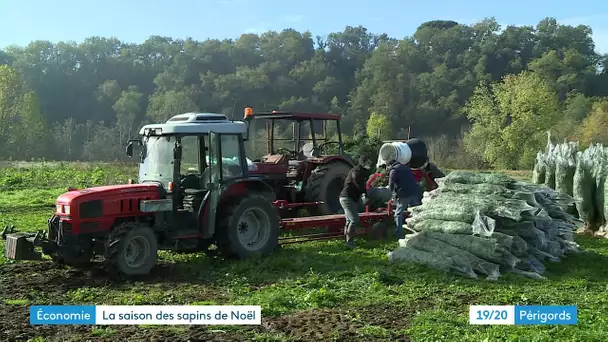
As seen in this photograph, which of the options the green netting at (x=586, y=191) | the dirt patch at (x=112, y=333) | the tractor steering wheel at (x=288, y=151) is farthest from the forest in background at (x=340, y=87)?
the dirt patch at (x=112, y=333)

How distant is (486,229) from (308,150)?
224 inches

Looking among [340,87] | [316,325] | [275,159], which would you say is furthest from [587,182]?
[340,87]

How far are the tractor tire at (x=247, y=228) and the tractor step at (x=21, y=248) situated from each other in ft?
8.45

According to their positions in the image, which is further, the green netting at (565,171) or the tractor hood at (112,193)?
the green netting at (565,171)

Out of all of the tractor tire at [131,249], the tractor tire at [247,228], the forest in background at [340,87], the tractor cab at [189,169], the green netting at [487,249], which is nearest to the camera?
the tractor tire at [131,249]

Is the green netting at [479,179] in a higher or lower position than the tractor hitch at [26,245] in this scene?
higher

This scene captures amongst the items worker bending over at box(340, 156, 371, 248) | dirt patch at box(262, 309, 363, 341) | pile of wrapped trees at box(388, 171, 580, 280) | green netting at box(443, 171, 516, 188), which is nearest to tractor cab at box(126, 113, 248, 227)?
worker bending over at box(340, 156, 371, 248)

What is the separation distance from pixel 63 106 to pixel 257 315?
3048 inches

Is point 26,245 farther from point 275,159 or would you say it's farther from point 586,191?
point 586,191

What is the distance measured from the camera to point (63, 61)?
84000mm

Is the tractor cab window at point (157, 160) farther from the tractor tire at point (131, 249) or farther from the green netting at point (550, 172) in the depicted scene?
the green netting at point (550, 172)

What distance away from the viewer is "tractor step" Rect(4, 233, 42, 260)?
7977 mm

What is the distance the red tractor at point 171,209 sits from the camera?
797cm

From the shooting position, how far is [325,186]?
12.8 m
